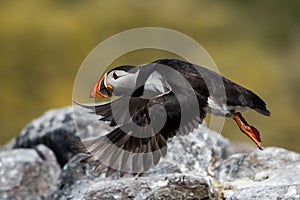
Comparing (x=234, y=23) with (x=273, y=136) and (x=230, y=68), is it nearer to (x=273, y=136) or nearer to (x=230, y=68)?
(x=230, y=68)

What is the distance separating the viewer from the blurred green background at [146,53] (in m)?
16.8

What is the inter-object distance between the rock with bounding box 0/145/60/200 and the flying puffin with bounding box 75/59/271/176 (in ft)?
5.08

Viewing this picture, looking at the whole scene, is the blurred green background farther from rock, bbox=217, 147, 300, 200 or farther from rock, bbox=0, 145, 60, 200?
rock, bbox=217, 147, 300, 200

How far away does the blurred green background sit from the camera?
16.8m

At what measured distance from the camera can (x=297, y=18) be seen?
2253 centimetres

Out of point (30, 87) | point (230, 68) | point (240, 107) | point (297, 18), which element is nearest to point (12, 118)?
point (30, 87)

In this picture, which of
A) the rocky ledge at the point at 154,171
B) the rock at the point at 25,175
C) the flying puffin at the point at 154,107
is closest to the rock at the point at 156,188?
the rocky ledge at the point at 154,171

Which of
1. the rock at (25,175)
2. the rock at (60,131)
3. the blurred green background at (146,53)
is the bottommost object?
the rock at (25,175)

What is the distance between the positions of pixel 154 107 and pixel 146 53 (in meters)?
12.0

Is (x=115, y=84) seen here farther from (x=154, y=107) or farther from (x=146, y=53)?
(x=146, y=53)

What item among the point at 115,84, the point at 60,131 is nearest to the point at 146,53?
the point at 60,131

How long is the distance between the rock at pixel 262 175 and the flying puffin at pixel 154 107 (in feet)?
0.99

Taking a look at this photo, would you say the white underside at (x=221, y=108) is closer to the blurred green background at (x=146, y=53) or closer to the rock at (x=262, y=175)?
the rock at (x=262, y=175)

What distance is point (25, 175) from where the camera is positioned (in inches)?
285
